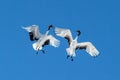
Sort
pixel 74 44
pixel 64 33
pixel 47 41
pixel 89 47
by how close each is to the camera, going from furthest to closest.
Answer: pixel 89 47 < pixel 64 33 < pixel 47 41 < pixel 74 44

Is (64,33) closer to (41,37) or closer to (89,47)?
(41,37)

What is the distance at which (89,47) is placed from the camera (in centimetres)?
3847

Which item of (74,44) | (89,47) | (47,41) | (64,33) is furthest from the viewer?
(89,47)

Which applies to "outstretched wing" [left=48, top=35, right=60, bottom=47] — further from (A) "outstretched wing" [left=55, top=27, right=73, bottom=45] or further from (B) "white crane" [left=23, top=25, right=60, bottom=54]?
(A) "outstretched wing" [left=55, top=27, right=73, bottom=45]

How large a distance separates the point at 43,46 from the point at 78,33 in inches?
96.3

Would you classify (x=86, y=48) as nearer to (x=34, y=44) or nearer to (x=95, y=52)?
(x=95, y=52)

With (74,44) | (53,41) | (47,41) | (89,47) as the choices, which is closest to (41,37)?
(47,41)

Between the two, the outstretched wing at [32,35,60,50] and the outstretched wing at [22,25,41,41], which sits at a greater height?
the outstretched wing at [22,25,41,41]

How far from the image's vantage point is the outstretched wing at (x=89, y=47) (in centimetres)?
3803


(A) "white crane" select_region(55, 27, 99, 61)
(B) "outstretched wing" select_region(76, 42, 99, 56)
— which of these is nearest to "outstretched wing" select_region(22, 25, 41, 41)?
(A) "white crane" select_region(55, 27, 99, 61)

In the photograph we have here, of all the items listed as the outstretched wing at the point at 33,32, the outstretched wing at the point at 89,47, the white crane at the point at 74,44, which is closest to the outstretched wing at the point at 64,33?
the white crane at the point at 74,44

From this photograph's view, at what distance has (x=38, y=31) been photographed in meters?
38.2

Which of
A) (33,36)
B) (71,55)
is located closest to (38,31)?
(33,36)

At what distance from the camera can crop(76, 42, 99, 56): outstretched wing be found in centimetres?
3803
